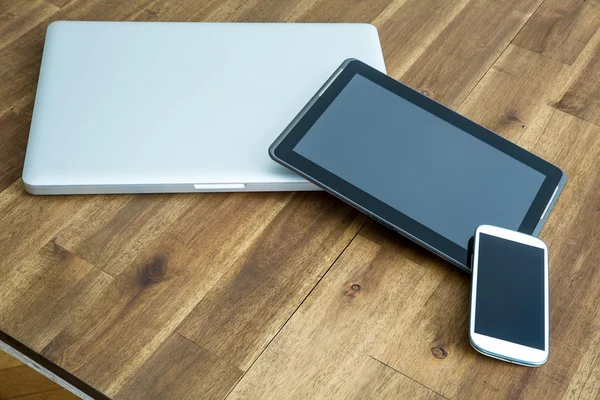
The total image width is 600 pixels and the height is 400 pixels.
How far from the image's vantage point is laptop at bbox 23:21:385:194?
29.1 inches

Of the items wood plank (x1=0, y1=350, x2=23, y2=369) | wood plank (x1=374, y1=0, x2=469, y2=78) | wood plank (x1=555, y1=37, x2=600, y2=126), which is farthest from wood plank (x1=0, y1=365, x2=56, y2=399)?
wood plank (x1=555, y1=37, x2=600, y2=126)

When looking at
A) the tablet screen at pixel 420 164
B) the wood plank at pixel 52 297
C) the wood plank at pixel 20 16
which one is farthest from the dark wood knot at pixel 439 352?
the wood plank at pixel 20 16

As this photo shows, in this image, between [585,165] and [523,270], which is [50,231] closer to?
[523,270]

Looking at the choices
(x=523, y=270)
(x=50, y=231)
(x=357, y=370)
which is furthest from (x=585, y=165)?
(x=50, y=231)

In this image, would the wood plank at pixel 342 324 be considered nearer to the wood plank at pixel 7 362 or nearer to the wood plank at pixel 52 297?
the wood plank at pixel 52 297

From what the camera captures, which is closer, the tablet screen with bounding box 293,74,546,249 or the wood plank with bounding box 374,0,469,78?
the tablet screen with bounding box 293,74,546,249

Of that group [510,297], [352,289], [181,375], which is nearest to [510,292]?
[510,297]

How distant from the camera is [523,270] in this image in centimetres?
70

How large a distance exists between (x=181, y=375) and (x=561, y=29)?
0.73 m

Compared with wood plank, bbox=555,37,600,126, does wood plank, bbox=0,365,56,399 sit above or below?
below

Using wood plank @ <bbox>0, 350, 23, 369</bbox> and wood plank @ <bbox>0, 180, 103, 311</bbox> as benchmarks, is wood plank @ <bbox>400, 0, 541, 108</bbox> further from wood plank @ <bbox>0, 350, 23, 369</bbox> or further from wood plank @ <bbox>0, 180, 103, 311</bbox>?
wood plank @ <bbox>0, 350, 23, 369</bbox>

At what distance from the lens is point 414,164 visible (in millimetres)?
737

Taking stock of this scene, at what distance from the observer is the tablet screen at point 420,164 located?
0.71 metres

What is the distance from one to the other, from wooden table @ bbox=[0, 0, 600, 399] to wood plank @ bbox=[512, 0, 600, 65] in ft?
Answer: 0.46
